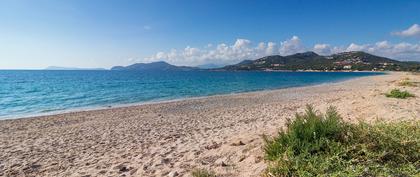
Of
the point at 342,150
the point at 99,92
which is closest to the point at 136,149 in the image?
the point at 342,150

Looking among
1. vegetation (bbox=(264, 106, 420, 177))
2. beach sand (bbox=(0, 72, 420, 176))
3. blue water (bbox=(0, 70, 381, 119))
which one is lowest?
blue water (bbox=(0, 70, 381, 119))

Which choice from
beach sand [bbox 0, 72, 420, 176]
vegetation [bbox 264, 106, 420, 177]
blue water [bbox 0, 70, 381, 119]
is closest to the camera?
vegetation [bbox 264, 106, 420, 177]

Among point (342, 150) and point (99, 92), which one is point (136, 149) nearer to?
point (342, 150)

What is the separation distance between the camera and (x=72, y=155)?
875 centimetres

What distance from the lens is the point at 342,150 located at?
495 cm

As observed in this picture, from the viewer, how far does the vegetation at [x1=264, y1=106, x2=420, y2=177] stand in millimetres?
4454

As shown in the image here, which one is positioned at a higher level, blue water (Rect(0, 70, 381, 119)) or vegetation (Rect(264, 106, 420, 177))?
vegetation (Rect(264, 106, 420, 177))

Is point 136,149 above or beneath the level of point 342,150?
beneath

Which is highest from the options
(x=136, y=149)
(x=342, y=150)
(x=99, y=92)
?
(x=342, y=150)

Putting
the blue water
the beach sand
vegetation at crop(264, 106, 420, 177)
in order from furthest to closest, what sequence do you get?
the blue water < the beach sand < vegetation at crop(264, 106, 420, 177)

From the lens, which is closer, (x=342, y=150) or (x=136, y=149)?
(x=342, y=150)

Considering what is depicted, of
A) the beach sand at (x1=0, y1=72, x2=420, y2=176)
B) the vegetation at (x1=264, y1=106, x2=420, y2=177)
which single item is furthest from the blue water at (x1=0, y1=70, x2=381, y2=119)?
the vegetation at (x1=264, y1=106, x2=420, y2=177)

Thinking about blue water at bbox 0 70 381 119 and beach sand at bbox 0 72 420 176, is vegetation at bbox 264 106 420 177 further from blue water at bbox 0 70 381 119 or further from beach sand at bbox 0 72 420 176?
blue water at bbox 0 70 381 119

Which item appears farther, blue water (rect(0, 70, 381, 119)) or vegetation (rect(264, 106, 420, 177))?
blue water (rect(0, 70, 381, 119))
